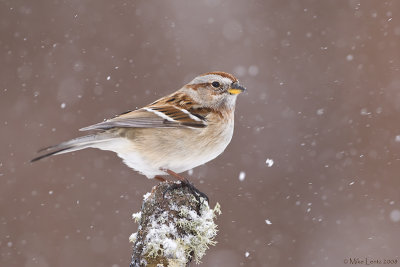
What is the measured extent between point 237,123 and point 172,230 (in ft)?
20.8

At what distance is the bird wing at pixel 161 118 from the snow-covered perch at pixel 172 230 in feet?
4.63

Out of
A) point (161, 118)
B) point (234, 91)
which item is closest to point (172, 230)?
point (161, 118)

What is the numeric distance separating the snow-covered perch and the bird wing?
4.63 ft

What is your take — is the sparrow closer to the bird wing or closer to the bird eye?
the bird wing

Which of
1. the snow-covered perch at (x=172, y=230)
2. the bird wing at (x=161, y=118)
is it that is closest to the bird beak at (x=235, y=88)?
the bird wing at (x=161, y=118)

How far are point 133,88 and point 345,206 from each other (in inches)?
155

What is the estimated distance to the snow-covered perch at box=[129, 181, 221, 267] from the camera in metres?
2.32

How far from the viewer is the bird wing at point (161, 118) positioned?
13.9 ft

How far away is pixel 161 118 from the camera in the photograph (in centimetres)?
440

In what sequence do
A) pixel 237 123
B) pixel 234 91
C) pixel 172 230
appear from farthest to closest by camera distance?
pixel 237 123 < pixel 234 91 < pixel 172 230

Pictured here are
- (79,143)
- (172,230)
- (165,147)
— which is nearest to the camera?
(172,230)

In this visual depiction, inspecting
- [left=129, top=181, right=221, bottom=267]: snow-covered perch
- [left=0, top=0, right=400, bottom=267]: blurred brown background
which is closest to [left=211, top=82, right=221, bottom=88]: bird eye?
[left=129, top=181, right=221, bottom=267]: snow-covered perch

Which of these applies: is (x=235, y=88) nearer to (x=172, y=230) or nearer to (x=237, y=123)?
(x=172, y=230)

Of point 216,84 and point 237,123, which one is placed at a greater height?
point 237,123
